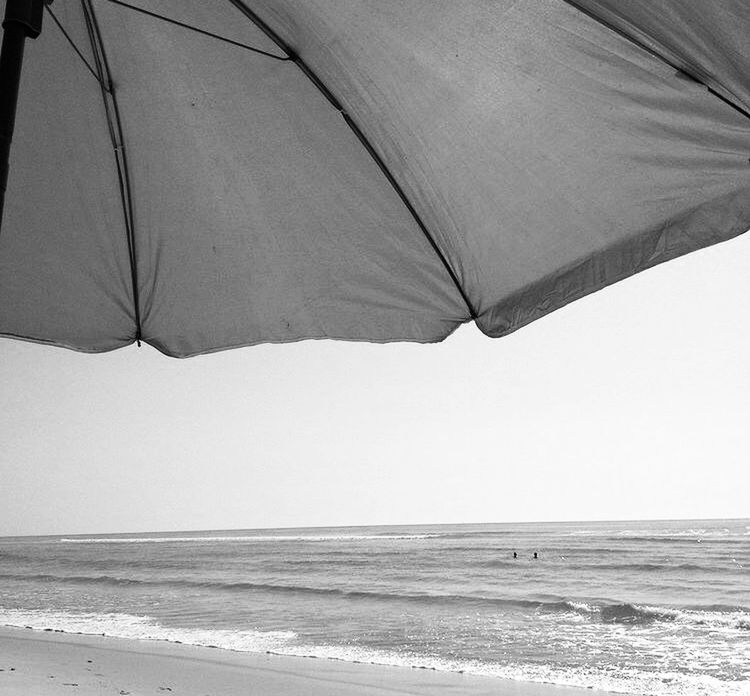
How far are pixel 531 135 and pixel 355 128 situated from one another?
459 mm

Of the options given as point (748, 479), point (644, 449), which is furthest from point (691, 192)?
point (748, 479)

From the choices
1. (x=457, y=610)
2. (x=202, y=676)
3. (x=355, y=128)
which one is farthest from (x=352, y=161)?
(x=457, y=610)

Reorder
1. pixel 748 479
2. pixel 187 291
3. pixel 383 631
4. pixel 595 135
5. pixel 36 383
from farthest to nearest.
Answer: pixel 748 479, pixel 36 383, pixel 383 631, pixel 187 291, pixel 595 135

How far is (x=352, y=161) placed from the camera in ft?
6.24

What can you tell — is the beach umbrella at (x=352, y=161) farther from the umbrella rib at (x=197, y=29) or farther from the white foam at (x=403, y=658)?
the white foam at (x=403, y=658)

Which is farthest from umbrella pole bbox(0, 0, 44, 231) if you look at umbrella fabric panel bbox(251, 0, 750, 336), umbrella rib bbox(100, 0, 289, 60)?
umbrella fabric panel bbox(251, 0, 750, 336)

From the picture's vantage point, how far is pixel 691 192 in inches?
63.0

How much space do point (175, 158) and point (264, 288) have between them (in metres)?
0.43

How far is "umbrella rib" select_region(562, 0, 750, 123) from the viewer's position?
142 cm

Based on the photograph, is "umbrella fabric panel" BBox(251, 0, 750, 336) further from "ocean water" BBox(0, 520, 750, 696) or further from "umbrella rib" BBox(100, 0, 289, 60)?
"ocean water" BBox(0, 520, 750, 696)

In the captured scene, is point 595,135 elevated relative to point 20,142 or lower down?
lower down

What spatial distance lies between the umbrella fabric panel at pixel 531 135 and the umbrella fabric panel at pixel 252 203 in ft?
0.39

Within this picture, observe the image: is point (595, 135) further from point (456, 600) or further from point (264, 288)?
point (456, 600)

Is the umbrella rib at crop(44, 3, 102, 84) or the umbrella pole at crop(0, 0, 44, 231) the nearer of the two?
the umbrella pole at crop(0, 0, 44, 231)
